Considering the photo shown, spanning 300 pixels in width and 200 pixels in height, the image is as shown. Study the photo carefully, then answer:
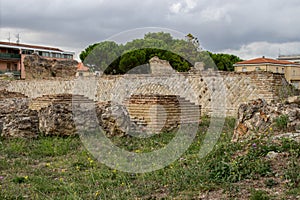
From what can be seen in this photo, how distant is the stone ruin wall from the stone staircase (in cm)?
330

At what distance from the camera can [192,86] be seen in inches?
574

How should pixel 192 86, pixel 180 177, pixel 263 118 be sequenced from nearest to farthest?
pixel 180 177, pixel 263 118, pixel 192 86

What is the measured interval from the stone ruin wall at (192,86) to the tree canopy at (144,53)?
3.55 ft

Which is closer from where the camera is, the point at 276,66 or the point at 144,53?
the point at 144,53

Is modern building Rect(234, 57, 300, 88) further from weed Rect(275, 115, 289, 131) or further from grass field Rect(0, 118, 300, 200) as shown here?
grass field Rect(0, 118, 300, 200)

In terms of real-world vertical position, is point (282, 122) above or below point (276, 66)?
below

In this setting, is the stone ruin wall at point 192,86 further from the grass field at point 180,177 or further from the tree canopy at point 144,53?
the grass field at point 180,177

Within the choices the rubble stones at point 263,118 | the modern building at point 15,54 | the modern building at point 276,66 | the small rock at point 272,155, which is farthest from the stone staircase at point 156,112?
the modern building at point 15,54

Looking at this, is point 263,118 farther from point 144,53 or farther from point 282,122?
point 144,53

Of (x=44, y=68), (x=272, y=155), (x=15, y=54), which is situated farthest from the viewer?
(x=15, y=54)

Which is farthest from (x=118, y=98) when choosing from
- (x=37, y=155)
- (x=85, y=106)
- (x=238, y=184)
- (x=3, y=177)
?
(x=238, y=184)

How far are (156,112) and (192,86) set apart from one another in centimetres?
533

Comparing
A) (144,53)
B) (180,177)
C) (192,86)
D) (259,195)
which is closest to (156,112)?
(180,177)

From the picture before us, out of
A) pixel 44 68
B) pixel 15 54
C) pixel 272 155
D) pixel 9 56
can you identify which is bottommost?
pixel 272 155
